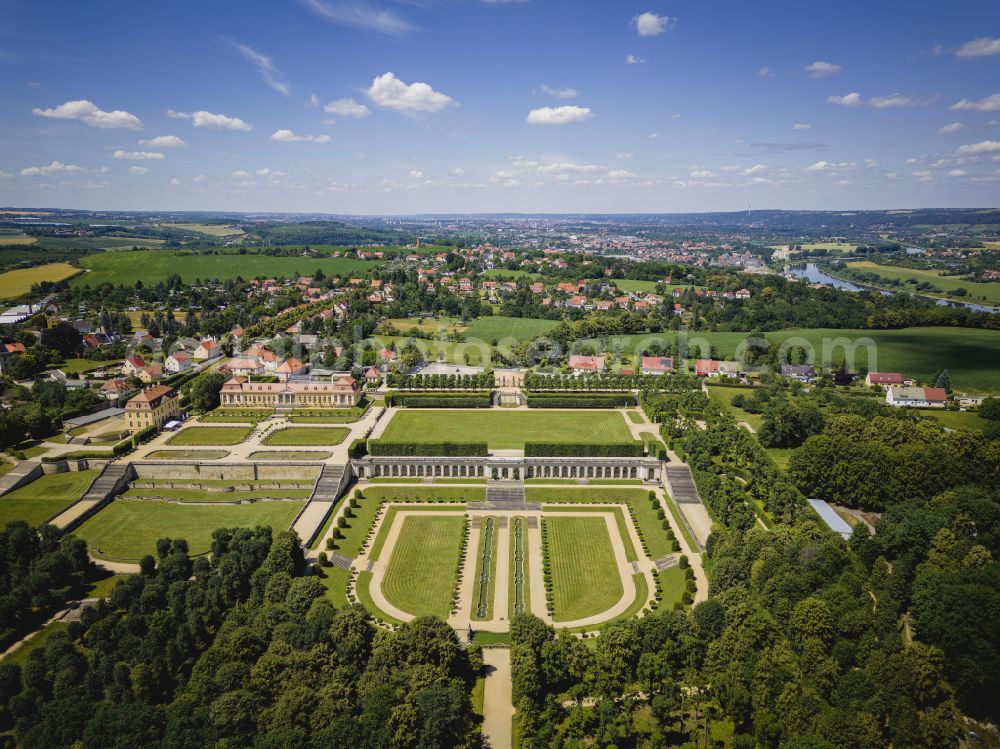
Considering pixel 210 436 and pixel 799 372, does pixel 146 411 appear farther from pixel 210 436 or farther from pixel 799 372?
pixel 799 372

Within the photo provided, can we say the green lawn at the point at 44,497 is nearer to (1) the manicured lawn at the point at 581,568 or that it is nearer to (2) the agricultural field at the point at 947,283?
(1) the manicured lawn at the point at 581,568

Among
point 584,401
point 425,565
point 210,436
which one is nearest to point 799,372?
point 584,401

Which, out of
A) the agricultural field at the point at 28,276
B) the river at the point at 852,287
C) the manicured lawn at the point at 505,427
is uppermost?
the agricultural field at the point at 28,276

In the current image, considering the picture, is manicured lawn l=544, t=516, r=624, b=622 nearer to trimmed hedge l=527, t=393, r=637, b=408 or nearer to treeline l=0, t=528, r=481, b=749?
treeline l=0, t=528, r=481, b=749

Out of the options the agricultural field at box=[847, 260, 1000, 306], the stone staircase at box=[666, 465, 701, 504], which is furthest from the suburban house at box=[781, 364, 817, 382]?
the agricultural field at box=[847, 260, 1000, 306]

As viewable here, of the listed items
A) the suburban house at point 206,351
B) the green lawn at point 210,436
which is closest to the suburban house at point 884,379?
the green lawn at point 210,436
